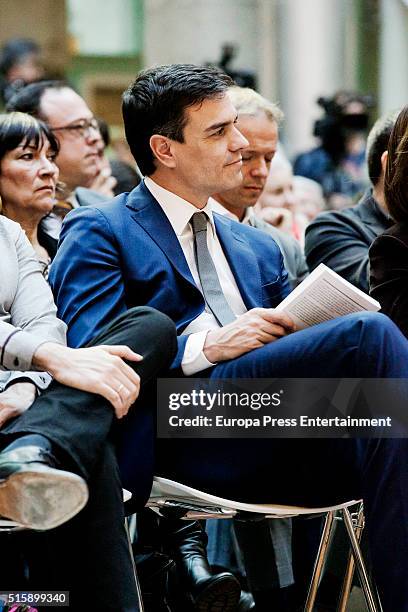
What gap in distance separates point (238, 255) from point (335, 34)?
34.7 feet

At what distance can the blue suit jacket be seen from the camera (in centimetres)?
319

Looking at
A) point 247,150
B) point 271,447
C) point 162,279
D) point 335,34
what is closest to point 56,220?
point 247,150

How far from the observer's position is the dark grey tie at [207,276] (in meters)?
3.37

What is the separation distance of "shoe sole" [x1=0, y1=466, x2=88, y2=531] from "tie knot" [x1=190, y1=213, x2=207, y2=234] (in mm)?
1159

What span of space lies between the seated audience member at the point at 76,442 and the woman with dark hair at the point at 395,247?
726 mm

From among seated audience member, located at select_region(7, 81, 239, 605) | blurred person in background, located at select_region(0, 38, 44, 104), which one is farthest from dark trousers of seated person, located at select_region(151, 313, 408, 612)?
blurred person in background, located at select_region(0, 38, 44, 104)

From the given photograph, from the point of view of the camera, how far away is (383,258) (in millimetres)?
3432

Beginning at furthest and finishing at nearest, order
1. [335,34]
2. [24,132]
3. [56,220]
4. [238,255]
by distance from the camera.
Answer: [335,34]
[56,220]
[24,132]
[238,255]

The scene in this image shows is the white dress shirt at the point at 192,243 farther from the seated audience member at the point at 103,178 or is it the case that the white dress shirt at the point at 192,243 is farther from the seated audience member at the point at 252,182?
the seated audience member at the point at 103,178

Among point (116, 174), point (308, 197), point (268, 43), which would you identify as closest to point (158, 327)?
point (116, 174)

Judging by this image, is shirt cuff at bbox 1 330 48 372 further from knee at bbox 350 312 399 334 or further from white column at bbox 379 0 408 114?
white column at bbox 379 0 408 114

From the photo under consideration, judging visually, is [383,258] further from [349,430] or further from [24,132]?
[24,132]

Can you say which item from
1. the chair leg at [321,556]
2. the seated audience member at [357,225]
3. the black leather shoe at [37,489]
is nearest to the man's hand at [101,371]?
the black leather shoe at [37,489]

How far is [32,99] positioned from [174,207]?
180 cm
